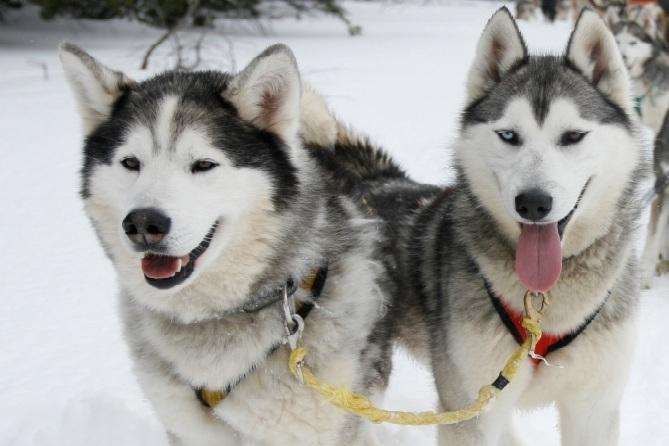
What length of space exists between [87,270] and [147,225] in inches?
118

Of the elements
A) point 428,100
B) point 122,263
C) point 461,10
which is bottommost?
point 461,10

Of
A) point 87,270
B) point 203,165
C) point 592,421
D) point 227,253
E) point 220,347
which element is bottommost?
point 87,270

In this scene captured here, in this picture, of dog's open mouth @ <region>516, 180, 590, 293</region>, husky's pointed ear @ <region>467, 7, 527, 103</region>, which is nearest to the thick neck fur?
dog's open mouth @ <region>516, 180, 590, 293</region>


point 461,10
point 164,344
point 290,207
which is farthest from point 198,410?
point 461,10

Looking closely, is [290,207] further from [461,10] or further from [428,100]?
[461,10]

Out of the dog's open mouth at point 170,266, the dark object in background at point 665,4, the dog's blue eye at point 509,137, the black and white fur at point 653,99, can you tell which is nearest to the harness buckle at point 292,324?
the dog's open mouth at point 170,266

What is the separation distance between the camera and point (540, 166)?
73.2 inches

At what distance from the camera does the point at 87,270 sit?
4422mm

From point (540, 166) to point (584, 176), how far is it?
132mm

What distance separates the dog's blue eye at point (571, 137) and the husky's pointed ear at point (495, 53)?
376 millimetres

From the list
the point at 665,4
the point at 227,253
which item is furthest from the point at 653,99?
the point at 227,253

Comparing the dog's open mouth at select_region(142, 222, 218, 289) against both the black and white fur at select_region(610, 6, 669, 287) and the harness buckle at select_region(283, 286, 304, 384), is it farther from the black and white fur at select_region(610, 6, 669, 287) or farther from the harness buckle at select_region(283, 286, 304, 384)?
the black and white fur at select_region(610, 6, 669, 287)

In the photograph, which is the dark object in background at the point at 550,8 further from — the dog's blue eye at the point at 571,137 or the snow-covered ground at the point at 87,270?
the dog's blue eye at the point at 571,137

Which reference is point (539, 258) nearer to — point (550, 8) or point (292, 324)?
point (292, 324)
